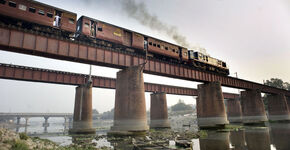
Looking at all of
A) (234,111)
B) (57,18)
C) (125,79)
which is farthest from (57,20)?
(234,111)

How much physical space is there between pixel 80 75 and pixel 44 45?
56.6 ft

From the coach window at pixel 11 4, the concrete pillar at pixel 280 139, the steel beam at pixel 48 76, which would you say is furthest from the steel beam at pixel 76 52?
the concrete pillar at pixel 280 139

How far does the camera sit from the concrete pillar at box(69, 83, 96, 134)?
111 feet

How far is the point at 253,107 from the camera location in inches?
1953

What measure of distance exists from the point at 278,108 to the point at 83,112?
2445 inches

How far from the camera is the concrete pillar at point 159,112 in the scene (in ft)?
144

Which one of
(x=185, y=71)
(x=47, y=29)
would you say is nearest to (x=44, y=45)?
(x=47, y=29)

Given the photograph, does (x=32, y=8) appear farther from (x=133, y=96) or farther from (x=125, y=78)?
(x=133, y=96)

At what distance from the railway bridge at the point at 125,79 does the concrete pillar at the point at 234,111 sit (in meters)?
19.1

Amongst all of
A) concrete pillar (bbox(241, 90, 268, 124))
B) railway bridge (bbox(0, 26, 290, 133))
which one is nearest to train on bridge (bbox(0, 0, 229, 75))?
railway bridge (bbox(0, 26, 290, 133))

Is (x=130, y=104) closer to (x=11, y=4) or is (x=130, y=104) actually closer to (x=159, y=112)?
(x=11, y=4)

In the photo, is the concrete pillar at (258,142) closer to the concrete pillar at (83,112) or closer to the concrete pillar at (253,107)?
the concrete pillar at (83,112)

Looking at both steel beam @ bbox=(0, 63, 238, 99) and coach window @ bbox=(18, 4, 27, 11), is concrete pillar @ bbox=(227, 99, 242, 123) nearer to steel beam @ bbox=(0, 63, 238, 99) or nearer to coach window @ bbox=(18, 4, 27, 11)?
steel beam @ bbox=(0, 63, 238, 99)

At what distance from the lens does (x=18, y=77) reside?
98.5 ft
